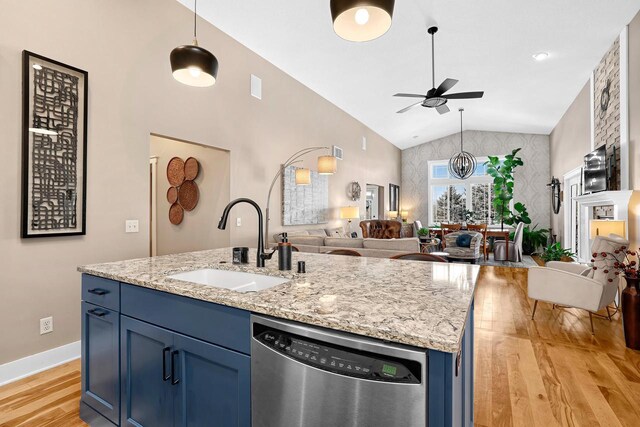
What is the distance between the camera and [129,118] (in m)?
3.00

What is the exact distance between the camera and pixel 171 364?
131 centimetres

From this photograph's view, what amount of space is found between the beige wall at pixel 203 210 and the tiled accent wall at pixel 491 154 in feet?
24.6

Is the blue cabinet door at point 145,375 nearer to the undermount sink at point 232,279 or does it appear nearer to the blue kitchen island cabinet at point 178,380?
the blue kitchen island cabinet at point 178,380

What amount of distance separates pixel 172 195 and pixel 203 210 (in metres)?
0.66

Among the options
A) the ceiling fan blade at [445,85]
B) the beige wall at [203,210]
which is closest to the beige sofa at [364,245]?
the beige wall at [203,210]

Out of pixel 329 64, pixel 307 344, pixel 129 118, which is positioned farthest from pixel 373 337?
pixel 329 64

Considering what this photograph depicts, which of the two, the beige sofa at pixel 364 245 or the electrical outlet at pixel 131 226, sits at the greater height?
the electrical outlet at pixel 131 226

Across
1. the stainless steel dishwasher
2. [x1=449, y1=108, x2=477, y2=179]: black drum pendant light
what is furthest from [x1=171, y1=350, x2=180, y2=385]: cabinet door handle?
[x1=449, y1=108, x2=477, y2=179]: black drum pendant light

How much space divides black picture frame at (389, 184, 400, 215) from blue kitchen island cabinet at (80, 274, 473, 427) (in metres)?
8.48

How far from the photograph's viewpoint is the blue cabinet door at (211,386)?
113cm

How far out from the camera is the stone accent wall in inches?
152

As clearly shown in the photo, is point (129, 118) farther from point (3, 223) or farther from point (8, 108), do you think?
point (3, 223)

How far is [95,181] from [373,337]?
2.89m

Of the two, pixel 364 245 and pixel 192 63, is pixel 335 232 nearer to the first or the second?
pixel 364 245
